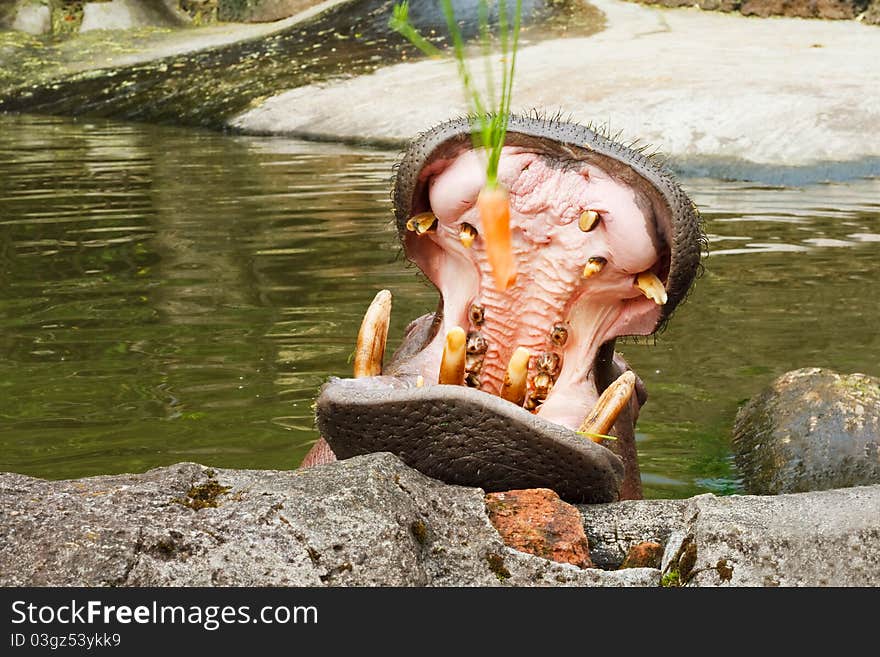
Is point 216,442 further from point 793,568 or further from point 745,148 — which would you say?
point 745,148

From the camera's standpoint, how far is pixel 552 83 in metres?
13.0

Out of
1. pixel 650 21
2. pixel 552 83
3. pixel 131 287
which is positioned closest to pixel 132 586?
pixel 131 287

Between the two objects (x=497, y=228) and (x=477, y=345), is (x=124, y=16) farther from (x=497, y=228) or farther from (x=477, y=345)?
(x=497, y=228)

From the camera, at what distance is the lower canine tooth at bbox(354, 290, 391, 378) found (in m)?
2.88

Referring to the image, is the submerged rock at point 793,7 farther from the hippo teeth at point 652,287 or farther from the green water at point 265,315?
the hippo teeth at point 652,287

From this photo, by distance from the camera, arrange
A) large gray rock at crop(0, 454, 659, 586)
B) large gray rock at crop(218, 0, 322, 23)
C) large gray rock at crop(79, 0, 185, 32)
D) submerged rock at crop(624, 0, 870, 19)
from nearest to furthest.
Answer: large gray rock at crop(0, 454, 659, 586) < submerged rock at crop(624, 0, 870, 19) < large gray rock at crop(218, 0, 322, 23) < large gray rock at crop(79, 0, 185, 32)

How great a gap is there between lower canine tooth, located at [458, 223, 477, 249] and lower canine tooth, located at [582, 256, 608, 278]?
24 cm

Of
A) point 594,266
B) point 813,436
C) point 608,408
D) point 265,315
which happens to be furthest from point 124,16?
point 608,408

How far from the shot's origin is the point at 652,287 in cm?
283

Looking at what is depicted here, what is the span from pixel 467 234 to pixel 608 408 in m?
0.49

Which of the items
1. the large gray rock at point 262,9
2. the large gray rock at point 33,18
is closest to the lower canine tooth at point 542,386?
the large gray rock at point 262,9

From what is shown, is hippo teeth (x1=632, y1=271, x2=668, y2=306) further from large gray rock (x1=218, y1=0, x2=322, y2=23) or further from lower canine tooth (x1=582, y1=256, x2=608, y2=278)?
large gray rock (x1=218, y1=0, x2=322, y2=23)

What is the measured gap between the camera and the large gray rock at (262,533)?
77.7 inches

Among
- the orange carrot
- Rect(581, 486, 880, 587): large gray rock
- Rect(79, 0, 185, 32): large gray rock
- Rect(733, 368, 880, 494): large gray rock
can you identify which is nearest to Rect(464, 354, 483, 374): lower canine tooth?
the orange carrot
